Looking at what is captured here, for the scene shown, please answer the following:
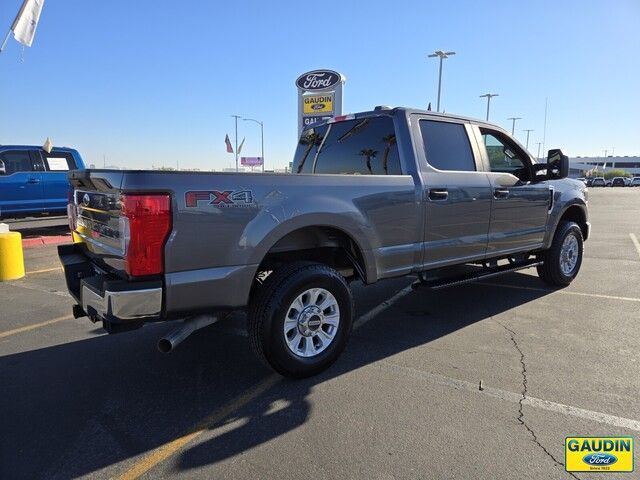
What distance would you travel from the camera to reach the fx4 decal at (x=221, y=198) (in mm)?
2906

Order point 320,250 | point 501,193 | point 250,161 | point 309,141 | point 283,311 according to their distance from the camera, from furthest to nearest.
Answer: point 250,161, point 309,141, point 501,193, point 320,250, point 283,311

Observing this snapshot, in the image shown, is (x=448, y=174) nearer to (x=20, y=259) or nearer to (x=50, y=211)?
(x=20, y=259)

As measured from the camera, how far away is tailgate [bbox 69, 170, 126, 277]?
2.92 m

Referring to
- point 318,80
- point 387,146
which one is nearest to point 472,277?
point 387,146

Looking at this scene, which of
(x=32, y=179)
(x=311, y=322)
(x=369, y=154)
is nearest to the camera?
(x=311, y=322)

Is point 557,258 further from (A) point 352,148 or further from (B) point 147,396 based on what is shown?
(B) point 147,396

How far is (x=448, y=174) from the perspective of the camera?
4.52 m

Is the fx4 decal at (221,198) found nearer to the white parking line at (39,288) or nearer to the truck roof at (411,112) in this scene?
the truck roof at (411,112)

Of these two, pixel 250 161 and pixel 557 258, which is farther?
pixel 250 161

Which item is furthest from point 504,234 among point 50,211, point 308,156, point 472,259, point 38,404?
point 50,211

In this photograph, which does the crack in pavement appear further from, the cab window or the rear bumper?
the rear bumper

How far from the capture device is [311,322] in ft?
11.7

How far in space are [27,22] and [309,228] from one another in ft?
31.5

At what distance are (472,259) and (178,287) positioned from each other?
10.4ft
